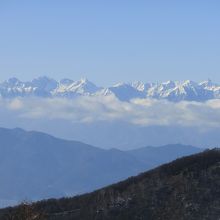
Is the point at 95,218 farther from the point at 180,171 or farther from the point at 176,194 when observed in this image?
the point at 180,171

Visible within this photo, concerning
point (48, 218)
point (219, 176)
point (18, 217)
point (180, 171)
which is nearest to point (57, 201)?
point (48, 218)

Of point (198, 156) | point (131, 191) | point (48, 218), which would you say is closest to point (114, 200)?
point (131, 191)

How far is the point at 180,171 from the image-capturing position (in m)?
42.0

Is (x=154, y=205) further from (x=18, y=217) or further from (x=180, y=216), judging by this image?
(x=18, y=217)

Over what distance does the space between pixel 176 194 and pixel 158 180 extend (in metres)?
3.26

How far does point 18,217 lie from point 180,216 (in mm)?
9540

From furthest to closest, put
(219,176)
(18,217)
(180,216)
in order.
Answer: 1. (219,176)
2. (180,216)
3. (18,217)

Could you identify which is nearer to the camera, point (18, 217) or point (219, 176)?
point (18, 217)

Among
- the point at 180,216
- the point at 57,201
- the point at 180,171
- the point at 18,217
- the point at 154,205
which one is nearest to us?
the point at 18,217

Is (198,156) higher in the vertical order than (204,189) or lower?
higher

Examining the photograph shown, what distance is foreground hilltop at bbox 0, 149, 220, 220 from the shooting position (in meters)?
35.1

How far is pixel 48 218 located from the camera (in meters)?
39.7

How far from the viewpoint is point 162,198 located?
Result: 37.0m

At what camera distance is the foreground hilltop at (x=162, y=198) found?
3512cm
